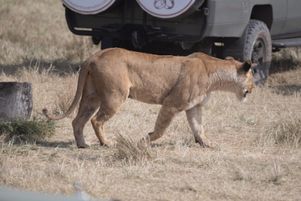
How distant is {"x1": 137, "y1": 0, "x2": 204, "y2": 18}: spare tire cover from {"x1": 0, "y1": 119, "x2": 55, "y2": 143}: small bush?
259cm

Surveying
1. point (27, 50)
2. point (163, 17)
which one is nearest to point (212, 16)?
point (163, 17)

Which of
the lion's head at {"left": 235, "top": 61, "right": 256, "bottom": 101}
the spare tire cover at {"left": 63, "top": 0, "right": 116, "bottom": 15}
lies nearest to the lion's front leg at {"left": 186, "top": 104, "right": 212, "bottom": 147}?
the lion's head at {"left": 235, "top": 61, "right": 256, "bottom": 101}

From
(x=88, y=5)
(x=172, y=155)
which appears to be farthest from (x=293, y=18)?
(x=172, y=155)

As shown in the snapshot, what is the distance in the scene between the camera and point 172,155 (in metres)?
7.21

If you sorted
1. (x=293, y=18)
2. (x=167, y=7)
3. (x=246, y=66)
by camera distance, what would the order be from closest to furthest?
(x=246, y=66), (x=167, y=7), (x=293, y=18)

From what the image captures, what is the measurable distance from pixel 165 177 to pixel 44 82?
4.91 meters

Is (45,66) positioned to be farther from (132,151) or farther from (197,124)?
(132,151)

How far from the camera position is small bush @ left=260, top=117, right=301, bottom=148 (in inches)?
303

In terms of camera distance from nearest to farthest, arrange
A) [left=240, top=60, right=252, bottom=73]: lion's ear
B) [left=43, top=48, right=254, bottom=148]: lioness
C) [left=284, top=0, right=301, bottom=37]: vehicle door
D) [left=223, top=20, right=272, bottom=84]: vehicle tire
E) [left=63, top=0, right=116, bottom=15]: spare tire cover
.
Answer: [left=43, top=48, right=254, bottom=148]: lioness
[left=240, top=60, right=252, bottom=73]: lion's ear
[left=63, top=0, right=116, bottom=15]: spare tire cover
[left=223, top=20, right=272, bottom=84]: vehicle tire
[left=284, top=0, right=301, bottom=37]: vehicle door

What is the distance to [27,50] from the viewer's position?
14180mm

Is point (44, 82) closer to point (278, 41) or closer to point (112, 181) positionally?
point (278, 41)

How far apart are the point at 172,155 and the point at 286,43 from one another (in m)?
5.38

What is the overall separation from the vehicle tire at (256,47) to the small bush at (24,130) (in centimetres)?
392

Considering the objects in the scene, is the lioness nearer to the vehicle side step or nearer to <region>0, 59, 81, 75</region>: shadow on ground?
<region>0, 59, 81, 75</region>: shadow on ground
